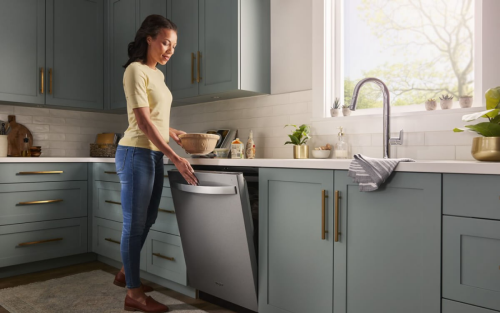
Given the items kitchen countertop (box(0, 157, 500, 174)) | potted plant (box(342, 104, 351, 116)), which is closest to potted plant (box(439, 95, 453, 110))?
kitchen countertop (box(0, 157, 500, 174))

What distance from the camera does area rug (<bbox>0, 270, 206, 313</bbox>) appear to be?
94.7 inches

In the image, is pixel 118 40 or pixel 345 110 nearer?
pixel 345 110

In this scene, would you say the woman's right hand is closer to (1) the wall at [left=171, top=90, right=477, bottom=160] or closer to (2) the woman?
(2) the woman

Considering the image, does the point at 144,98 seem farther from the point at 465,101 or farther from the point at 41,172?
the point at 465,101

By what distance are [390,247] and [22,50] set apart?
327 centimetres

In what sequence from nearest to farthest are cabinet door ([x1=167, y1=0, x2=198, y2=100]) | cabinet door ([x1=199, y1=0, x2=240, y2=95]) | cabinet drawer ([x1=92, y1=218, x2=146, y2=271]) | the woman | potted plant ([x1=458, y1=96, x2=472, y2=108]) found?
potted plant ([x1=458, y1=96, x2=472, y2=108])
the woman
cabinet door ([x1=199, y1=0, x2=240, y2=95])
cabinet door ([x1=167, y1=0, x2=198, y2=100])
cabinet drawer ([x1=92, y1=218, x2=146, y2=271])

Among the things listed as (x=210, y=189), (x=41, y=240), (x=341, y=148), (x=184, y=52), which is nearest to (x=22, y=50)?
(x=184, y=52)

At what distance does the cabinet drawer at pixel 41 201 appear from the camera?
9.98ft

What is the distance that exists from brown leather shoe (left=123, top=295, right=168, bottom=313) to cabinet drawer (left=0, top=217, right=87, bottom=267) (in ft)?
3.96

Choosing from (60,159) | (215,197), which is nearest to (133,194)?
(215,197)

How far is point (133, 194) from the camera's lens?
230cm

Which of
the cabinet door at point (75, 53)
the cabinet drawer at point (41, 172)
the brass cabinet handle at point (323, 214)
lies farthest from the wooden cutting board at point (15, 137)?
the brass cabinet handle at point (323, 214)

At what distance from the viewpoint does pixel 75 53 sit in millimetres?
3748

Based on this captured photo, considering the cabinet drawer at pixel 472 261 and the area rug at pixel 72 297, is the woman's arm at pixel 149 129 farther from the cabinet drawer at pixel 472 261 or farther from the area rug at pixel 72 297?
the cabinet drawer at pixel 472 261
